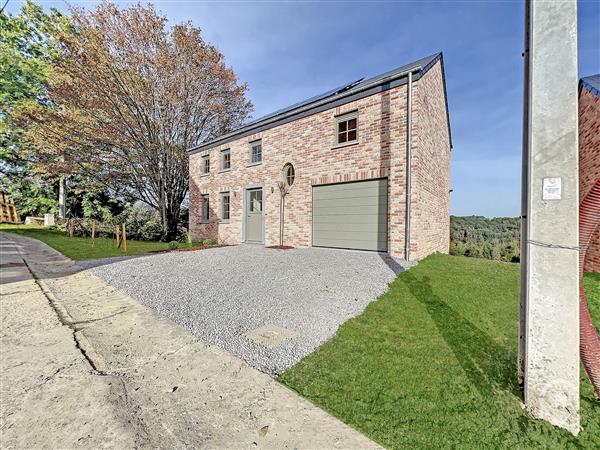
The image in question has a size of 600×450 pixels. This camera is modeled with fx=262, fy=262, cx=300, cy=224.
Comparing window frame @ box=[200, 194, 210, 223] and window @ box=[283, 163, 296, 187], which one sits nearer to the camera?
window @ box=[283, 163, 296, 187]

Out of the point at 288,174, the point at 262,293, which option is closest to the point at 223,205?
the point at 288,174

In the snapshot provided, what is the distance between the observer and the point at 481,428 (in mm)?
1932

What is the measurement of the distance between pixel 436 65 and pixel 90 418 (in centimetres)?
1276

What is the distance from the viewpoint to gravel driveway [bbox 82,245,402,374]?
327 centimetres

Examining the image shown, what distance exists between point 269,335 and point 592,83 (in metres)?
10.2

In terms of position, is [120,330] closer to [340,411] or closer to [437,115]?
[340,411]

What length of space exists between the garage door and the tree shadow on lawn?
391cm

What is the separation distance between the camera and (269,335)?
132 inches

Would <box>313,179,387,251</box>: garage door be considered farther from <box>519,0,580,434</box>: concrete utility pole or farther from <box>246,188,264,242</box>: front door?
<box>519,0,580,434</box>: concrete utility pole

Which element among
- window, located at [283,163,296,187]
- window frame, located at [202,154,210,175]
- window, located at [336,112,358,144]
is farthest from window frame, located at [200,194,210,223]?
window, located at [336,112,358,144]

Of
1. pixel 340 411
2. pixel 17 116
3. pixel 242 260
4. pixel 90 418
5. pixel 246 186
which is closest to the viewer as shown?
pixel 90 418

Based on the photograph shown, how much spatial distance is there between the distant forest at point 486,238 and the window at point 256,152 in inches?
460

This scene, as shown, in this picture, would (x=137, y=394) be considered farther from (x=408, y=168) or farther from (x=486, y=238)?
(x=486, y=238)

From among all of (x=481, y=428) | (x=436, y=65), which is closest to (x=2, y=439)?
(x=481, y=428)
